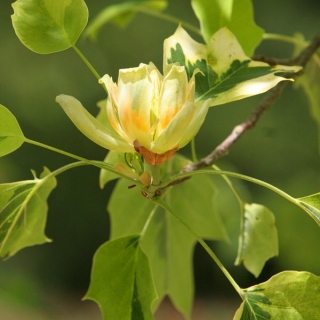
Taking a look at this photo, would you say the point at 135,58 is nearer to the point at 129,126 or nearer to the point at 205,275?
the point at 205,275

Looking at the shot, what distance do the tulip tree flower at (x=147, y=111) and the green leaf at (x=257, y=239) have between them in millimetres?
182

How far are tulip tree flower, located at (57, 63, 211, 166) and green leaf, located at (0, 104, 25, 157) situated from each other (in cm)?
5

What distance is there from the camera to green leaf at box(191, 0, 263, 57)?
0.42m

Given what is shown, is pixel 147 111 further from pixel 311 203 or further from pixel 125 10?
pixel 125 10

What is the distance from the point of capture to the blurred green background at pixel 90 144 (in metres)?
2.02

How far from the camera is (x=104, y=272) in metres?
0.40

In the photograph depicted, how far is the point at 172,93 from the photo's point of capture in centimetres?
30

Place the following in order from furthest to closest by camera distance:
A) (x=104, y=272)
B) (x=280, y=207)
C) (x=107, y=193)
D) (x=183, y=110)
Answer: (x=107, y=193) → (x=280, y=207) → (x=104, y=272) → (x=183, y=110)

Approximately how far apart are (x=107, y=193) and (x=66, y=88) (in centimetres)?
53

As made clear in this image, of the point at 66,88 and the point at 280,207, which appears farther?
the point at 66,88

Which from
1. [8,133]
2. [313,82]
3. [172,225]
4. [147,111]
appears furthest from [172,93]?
[313,82]

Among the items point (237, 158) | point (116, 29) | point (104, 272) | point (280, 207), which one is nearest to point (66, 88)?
point (116, 29)

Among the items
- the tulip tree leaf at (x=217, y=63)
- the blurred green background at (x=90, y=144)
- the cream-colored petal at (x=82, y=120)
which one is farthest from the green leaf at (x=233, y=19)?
the blurred green background at (x=90, y=144)

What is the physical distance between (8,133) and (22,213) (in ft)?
0.24
